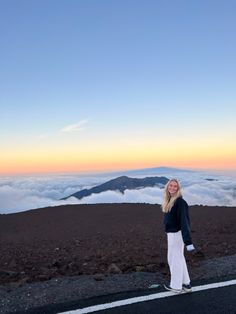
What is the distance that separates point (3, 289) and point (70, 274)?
145 centimetres

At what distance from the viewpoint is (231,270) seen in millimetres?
7363

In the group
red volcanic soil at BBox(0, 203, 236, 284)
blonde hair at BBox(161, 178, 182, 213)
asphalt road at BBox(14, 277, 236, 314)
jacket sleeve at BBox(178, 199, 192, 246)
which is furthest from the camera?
red volcanic soil at BBox(0, 203, 236, 284)

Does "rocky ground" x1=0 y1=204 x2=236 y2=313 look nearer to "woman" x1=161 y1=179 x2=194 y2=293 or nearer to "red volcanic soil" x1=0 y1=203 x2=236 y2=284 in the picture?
"red volcanic soil" x1=0 y1=203 x2=236 y2=284

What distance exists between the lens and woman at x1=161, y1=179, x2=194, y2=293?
249 inches

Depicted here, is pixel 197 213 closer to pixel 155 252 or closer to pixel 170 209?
pixel 155 252

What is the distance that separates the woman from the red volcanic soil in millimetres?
1133

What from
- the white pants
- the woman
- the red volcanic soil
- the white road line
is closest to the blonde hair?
the woman

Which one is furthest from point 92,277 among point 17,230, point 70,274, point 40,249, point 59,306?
point 17,230

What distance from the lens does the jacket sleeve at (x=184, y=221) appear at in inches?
243

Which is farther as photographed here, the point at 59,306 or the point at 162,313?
the point at 59,306

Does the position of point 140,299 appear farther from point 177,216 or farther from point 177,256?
point 177,216

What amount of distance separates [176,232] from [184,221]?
0.85ft

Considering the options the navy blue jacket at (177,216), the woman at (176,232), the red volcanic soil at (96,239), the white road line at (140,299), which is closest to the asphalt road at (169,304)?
the white road line at (140,299)

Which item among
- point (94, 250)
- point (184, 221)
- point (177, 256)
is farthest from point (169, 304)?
point (94, 250)
